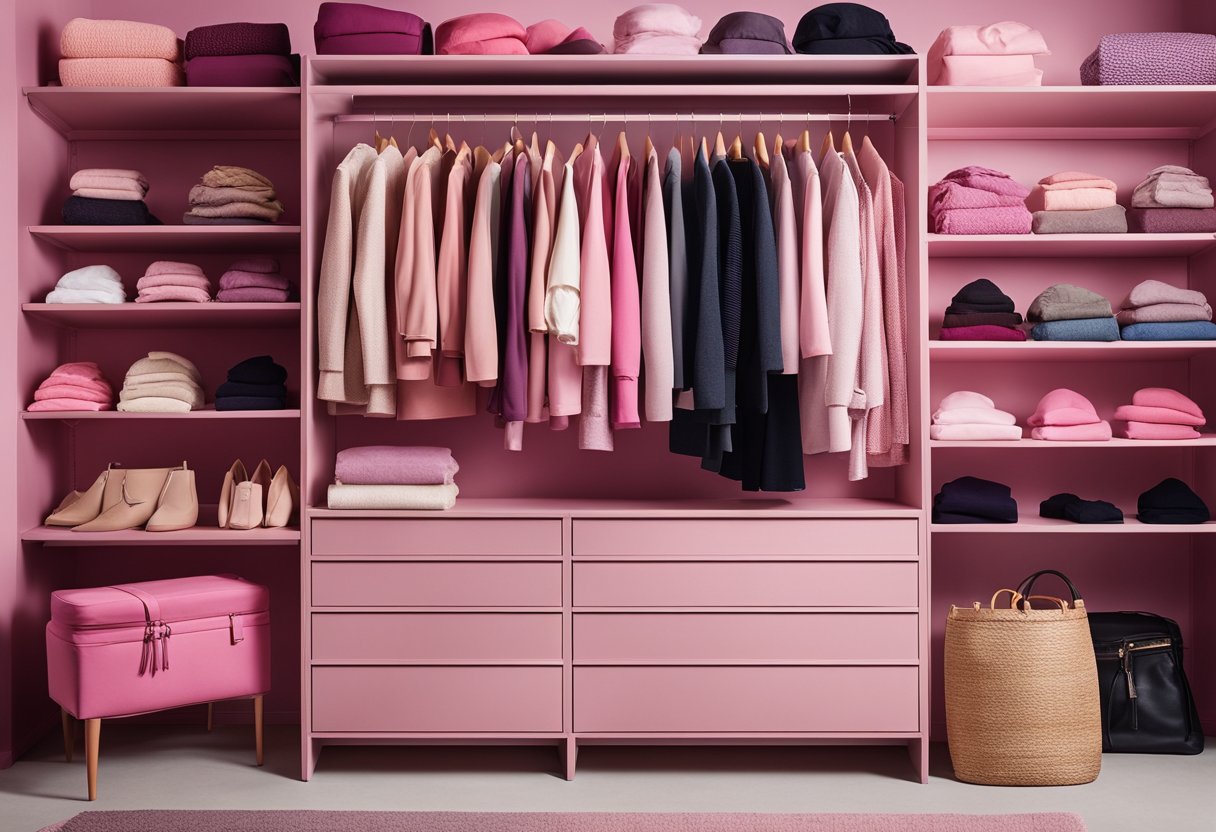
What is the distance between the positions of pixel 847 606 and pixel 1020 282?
4.77ft

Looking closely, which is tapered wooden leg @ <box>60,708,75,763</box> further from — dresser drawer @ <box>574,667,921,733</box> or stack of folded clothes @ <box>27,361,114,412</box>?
dresser drawer @ <box>574,667,921,733</box>

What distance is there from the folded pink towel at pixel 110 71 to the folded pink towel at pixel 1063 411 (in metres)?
3.17

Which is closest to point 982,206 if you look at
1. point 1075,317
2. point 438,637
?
point 1075,317

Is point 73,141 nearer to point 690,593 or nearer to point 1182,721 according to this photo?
point 690,593

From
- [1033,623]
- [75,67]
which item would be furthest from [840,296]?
[75,67]

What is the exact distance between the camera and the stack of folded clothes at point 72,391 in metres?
3.17

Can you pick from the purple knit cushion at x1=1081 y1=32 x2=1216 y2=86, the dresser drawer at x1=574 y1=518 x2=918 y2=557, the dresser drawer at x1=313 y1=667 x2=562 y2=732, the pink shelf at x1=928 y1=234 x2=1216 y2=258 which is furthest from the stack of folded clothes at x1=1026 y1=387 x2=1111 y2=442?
the dresser drawer at x1=313 y1=667 x2=562 y2=732

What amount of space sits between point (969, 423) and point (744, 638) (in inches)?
40.6

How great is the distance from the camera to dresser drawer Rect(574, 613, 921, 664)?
301 centimetres

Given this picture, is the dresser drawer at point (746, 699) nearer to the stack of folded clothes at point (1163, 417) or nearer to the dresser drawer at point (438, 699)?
the dresser drawer at point (438, 699)

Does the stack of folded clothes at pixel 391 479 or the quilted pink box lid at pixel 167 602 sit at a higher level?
the stack of folded clothes at pixel 391 479

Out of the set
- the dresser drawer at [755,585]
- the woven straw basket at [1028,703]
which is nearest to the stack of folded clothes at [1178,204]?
the woven straw basket at [1028,703]

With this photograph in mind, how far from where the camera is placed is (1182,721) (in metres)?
3.24

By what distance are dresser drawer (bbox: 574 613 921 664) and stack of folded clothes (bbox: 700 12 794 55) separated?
1.81 meters
